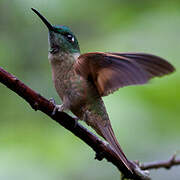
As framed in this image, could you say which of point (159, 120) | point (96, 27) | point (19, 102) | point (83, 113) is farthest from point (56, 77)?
point (96, 27)

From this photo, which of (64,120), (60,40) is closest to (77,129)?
(64,120)

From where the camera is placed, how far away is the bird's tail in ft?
10.4

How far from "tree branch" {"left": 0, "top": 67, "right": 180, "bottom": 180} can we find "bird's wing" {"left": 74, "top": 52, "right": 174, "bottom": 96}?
57 cm

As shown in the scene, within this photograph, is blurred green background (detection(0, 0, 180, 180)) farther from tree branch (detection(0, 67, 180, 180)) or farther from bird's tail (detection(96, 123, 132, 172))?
tree branch (detection(0, 67, 180, 180))

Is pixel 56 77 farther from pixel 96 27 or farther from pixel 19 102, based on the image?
pixel 96 27

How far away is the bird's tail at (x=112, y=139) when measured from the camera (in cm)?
318

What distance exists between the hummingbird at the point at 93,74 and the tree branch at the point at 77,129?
6cm

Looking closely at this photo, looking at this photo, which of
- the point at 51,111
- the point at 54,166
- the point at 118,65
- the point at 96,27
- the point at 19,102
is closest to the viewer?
the point at 51,111

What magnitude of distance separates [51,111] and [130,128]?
57.8 inches

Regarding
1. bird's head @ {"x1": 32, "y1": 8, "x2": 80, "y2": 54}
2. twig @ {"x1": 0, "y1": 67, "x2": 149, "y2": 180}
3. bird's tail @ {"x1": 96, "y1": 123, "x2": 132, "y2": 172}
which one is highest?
bird's head @ {"x1": 32, "y1": 8, "x2": 80, "y2": 54}

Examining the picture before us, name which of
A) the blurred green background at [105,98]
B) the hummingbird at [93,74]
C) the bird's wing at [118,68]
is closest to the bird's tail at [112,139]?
the hummingbird at [93,74]

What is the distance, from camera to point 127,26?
4.79m

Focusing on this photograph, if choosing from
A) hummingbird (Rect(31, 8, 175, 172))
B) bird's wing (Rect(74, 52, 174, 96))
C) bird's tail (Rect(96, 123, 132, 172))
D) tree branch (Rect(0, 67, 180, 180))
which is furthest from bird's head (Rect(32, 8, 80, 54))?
tree branch (Rect(0, 67, 180, 180))

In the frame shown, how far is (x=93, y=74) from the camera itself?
3826mm
